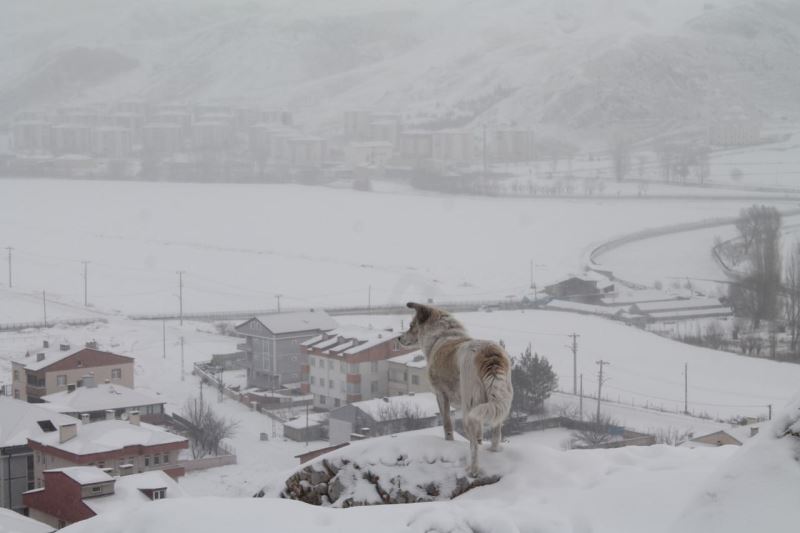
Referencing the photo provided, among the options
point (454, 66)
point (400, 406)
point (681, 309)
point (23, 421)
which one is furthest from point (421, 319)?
point (454, 66)

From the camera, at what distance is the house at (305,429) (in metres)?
6.85

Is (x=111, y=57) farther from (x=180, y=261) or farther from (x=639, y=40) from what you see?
(x=180, y=261)

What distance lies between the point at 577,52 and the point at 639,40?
2.30m

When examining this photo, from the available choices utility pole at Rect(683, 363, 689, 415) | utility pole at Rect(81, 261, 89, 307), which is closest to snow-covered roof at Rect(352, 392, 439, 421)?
utility pole at Rect(683, 363, 689, 415)

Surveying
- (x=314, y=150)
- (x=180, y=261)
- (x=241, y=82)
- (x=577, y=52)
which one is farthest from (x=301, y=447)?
(x=241, y=82)

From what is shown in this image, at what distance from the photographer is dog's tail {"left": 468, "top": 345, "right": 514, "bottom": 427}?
1.72 m

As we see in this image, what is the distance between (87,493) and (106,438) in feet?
4.82

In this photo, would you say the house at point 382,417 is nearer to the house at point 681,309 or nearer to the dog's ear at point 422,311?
the dog's ear at point 422,311

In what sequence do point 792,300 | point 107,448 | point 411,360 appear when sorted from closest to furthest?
point 107,448 < point 411,360 < point 792,300

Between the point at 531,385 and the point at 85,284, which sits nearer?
the point at 531,385

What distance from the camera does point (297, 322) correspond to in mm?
9508

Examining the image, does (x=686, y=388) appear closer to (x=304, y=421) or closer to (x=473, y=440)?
(x=304, y=421)

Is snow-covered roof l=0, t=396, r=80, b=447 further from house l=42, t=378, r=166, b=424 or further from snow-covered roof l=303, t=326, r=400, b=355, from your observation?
snow-covered roof l=303, t=326, r=400, b=355

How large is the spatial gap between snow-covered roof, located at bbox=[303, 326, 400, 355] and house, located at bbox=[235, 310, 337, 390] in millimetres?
179
